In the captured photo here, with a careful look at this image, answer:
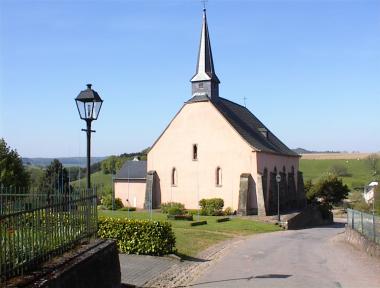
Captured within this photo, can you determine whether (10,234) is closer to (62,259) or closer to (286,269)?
(62,259)

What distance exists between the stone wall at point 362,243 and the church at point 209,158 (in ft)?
49.1

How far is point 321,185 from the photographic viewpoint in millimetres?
66625

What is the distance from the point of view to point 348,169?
111250mm

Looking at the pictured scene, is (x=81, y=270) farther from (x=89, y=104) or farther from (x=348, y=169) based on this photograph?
(x=348, y=169)

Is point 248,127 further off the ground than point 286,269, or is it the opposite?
point 248,127

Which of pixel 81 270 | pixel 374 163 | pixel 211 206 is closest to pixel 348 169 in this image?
pixel 374 163

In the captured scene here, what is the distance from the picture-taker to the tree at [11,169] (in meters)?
40.6

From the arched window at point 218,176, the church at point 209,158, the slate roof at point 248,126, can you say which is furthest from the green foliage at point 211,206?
the slate roof at point 248,126

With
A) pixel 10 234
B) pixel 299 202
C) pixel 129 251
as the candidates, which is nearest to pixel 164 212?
pixel 299 202

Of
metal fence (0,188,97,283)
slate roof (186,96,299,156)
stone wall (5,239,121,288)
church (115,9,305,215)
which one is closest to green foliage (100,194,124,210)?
church (115,9,305,215)

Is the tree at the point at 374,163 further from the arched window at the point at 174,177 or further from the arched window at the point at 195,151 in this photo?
the arched window at the point at 174,177

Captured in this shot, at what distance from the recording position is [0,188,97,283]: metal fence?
8.15 metres

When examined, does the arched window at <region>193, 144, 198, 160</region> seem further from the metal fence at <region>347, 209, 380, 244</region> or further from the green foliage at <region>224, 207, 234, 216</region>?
the metal fence at <region>347, 209, 380, 244</region>

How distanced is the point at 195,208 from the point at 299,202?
17156 mm
